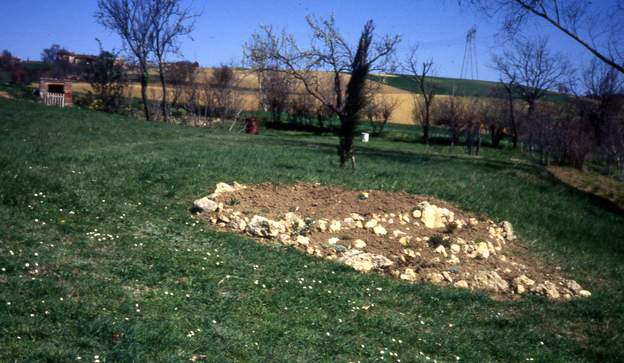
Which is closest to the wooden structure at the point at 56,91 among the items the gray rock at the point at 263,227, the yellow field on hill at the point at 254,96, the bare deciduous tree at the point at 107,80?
the bare deciduous tree at the point at 107,80

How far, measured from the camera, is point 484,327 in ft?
18.0

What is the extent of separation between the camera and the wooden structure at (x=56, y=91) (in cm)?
3089

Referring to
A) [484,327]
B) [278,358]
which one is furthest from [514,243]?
[278,358]

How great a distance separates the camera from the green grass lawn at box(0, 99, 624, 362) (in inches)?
159

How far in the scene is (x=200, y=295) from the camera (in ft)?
16.3

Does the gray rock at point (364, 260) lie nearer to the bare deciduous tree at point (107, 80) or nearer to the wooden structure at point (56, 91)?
the bare deciduous tree at point (107, 80)

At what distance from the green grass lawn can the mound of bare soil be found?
0.37m

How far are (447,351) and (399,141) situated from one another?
33.6m

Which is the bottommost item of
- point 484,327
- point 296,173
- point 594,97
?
point 484,327

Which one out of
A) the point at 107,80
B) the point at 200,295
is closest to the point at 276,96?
the point at 107,80

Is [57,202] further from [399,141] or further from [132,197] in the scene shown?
[399,141]

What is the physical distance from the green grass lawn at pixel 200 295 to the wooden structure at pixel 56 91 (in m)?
23.6

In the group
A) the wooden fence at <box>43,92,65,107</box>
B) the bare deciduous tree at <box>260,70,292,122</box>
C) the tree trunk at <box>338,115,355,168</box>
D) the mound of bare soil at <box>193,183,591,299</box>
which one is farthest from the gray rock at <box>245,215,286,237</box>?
the bare deciduous tree at <box>260,70,292,122</box>

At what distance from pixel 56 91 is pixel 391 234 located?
104 ft
